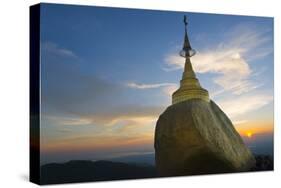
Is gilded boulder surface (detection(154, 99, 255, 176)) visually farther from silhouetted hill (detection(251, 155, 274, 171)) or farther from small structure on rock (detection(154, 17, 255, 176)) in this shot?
silhouetted hill (detection(251, 155, 274, 171))

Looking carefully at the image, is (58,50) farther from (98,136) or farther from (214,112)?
(214,112)

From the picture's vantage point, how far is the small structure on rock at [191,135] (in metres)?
12.1

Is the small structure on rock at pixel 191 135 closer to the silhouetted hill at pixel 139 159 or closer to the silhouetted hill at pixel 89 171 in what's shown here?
the silhouetted hill at pixel 139 159

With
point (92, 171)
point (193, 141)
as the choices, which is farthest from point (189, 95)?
point (92, 171)

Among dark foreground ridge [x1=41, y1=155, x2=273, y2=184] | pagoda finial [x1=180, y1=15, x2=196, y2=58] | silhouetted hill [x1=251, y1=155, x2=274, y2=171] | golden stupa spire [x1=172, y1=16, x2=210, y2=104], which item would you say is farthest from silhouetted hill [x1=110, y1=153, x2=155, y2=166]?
silhouetted hill [x1=251, y1=155, x2=274, y2=171]

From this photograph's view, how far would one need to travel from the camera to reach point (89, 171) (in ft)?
37.2

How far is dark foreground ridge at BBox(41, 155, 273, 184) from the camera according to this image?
436 inches

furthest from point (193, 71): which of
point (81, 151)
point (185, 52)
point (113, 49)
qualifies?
point (81, 151)

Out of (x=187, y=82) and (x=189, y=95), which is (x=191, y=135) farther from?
(x=187, y=82)

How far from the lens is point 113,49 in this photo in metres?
11.5

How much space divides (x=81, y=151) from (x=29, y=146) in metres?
0.91

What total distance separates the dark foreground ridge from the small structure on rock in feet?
1.33

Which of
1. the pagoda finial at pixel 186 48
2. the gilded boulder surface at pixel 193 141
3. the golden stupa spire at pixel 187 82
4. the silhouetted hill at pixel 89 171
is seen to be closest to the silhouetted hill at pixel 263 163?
the gilded boulder surface at pixel 193 141

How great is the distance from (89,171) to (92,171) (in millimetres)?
48
